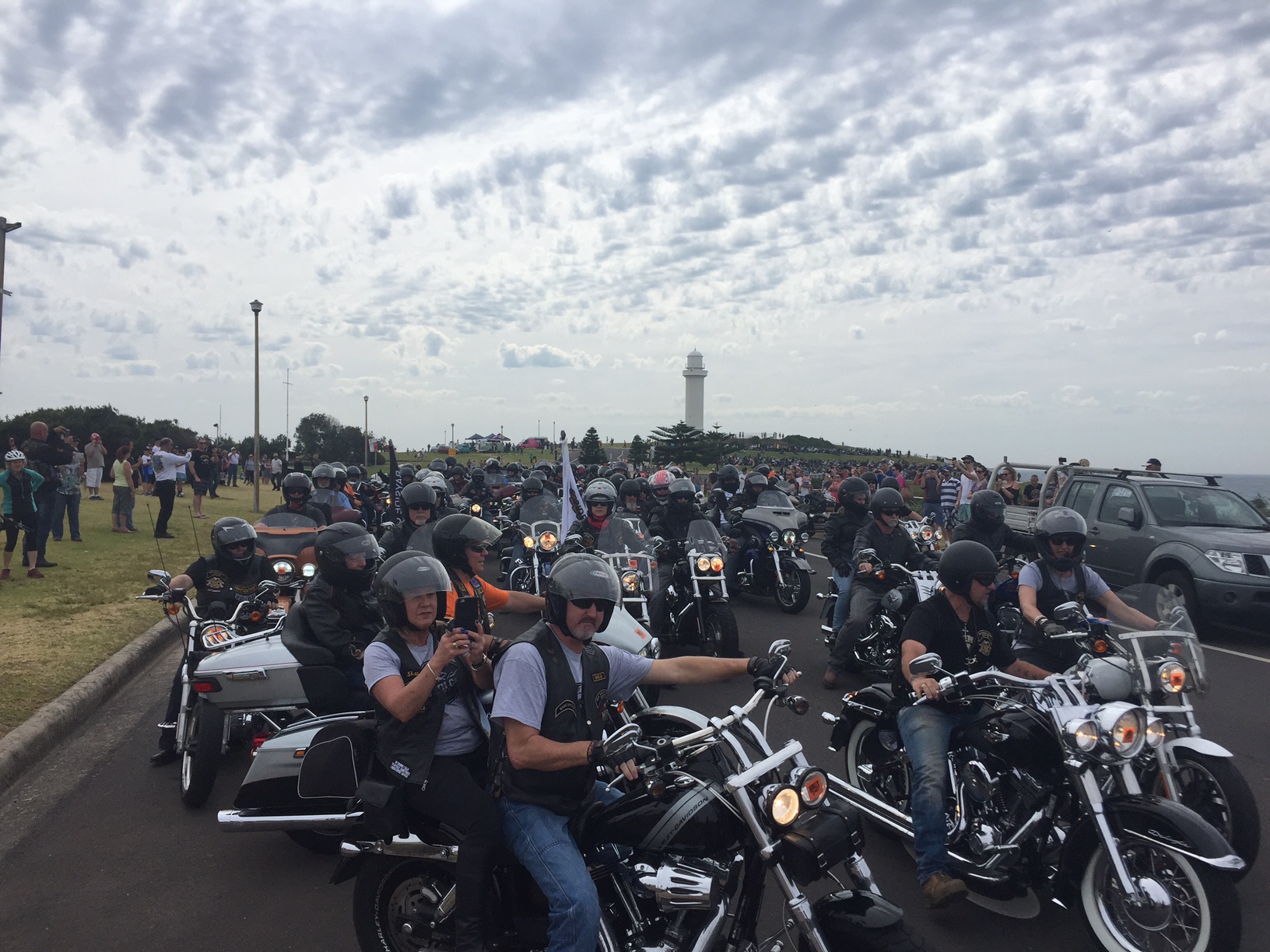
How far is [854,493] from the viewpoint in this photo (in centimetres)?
968

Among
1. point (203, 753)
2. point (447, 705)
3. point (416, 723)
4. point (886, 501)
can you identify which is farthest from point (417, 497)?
point (416, 723)

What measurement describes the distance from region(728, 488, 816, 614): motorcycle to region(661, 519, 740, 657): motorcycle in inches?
116

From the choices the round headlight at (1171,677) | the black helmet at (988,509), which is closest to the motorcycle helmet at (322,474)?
the black helmet at (988,509)

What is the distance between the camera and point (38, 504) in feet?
45.7

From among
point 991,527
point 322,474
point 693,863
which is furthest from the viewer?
point 322,474

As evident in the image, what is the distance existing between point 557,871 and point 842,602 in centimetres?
619

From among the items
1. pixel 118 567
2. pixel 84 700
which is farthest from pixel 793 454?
pixel 84 700

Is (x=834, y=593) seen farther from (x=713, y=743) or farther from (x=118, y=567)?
(x=118, y=567)

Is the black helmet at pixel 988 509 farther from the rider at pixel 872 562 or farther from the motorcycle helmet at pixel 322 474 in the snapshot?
the motorcycle helmet at pixel 322 474

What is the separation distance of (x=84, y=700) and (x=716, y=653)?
550 centimetres

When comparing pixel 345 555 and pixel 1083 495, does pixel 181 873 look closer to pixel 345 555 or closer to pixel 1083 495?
pixel 345 555

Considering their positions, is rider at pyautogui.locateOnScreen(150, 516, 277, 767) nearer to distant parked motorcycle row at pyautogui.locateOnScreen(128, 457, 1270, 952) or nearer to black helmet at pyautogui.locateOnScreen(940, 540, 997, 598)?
distant parked motorcycle row at pyautogui.locateOnScreen(128, 457, 1270, 952)

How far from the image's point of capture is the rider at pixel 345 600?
559cm

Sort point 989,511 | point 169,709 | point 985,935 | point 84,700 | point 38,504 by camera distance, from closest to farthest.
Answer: point 985,935
point 169,709
point 84,700
point 989,511
point 38,504
